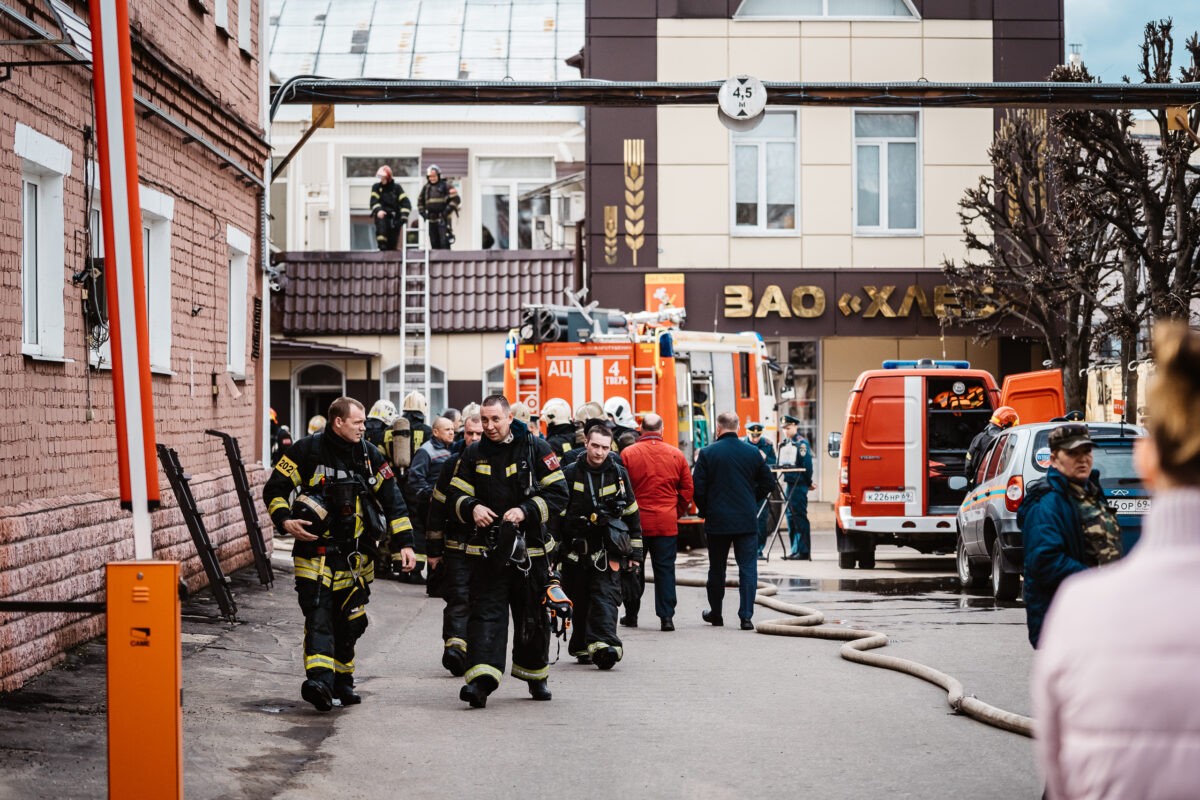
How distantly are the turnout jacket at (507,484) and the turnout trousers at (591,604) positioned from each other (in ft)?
5.66

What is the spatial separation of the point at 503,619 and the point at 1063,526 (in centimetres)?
413

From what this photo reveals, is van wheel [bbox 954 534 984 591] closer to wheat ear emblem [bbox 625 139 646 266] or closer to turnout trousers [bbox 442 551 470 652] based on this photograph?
turnout trousers [bbox 442 551 470 652]

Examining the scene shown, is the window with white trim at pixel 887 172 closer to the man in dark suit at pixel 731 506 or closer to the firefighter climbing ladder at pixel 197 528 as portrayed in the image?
the man in dark suit at pixel 731 506

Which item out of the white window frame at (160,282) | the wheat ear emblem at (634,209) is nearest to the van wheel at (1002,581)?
the white window frame at (160,282)

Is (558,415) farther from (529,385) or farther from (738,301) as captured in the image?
(738,301)

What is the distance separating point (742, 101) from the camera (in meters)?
17.3

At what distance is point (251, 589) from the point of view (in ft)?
52.2

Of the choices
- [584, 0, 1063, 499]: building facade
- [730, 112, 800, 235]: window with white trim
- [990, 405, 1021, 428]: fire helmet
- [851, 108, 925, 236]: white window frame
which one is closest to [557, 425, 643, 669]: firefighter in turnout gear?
[990, 405, 1021, 428]: fire helmet

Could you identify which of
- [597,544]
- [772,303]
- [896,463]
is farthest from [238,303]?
[772,303]

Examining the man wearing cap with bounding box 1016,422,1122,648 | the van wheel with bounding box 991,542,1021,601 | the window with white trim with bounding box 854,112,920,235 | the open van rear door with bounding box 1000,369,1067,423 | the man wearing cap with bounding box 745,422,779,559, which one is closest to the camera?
the man wearing cap with bounding box 1016,422,1122,648

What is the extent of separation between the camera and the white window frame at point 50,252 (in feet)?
37.6

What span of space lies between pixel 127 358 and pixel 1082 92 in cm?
1318

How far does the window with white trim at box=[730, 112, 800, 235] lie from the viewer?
31094 mm

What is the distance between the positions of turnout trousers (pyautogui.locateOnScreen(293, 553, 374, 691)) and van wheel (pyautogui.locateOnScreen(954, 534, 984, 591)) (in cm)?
913
